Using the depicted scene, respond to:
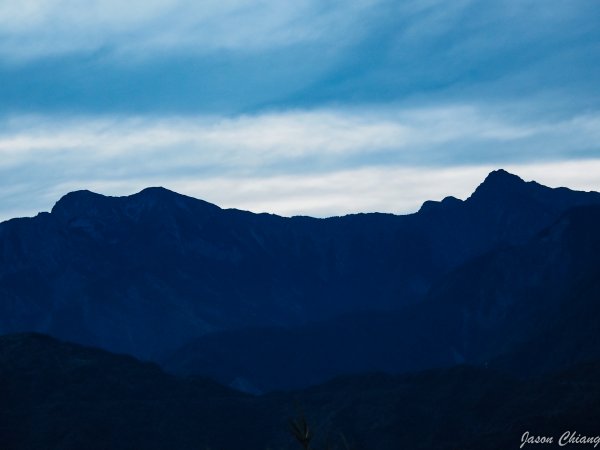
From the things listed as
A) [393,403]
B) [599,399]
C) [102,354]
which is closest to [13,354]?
[102,354]

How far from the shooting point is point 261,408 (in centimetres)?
15988

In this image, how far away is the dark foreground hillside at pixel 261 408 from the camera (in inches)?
5187

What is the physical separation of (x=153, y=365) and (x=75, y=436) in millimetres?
46999

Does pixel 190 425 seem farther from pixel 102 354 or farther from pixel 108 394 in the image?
pixel 102 354
